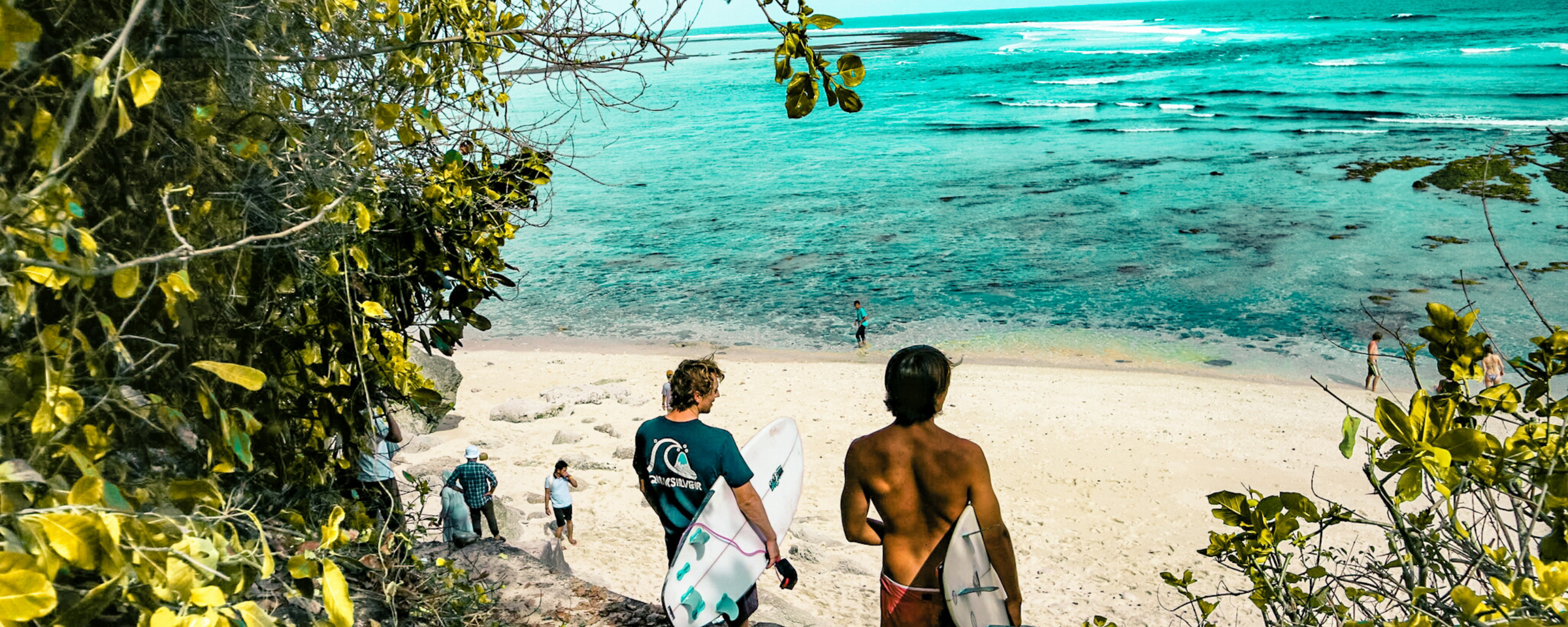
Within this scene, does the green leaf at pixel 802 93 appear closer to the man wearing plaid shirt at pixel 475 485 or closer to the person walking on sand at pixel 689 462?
the person walking on sand at pixel 689 462

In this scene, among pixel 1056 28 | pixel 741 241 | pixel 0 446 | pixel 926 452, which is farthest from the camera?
pixel 1056 28

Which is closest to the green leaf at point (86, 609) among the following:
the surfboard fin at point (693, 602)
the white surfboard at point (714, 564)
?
the white surfboard at point (714, 564)

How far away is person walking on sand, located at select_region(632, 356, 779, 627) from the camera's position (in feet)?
12.2

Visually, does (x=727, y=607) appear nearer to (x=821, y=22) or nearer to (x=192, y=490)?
(x=192, y=490)

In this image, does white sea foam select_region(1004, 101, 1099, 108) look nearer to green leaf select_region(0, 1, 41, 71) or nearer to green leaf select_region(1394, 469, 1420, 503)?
green leaf select_region(1394, 469, 1420, 503)

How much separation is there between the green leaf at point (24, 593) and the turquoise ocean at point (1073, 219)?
1.86 metres

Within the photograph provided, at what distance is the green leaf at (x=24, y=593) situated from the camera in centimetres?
94

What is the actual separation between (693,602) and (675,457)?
2.08 feet

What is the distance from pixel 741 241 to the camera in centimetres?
2911

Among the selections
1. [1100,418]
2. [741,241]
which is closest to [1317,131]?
[741,241]

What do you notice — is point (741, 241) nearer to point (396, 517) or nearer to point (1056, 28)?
point (396, 517)

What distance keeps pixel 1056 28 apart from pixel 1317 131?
120494mm

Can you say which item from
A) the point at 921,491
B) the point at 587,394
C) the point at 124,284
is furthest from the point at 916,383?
the point at 587,394

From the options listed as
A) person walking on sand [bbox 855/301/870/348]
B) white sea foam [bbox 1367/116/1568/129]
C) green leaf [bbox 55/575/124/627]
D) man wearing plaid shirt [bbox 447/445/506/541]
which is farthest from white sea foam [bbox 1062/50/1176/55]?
green leaf [bbox 55/575/124/627]
